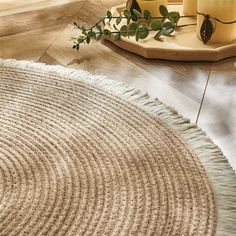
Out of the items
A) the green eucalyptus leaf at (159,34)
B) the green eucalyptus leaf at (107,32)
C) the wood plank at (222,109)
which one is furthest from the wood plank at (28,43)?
the wood plank at (222,109)

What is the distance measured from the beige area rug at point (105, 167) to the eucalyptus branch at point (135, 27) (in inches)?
6.7

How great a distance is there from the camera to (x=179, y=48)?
1030 millimetres

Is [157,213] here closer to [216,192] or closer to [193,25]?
[216,192]

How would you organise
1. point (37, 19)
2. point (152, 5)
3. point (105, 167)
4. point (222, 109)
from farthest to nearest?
point (37, 19) → point (152, 5) → point (222, 109) → point (105, 167)

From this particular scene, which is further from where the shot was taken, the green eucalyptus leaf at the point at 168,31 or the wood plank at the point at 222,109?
the green eucalyptus leaf at the point at 168,31

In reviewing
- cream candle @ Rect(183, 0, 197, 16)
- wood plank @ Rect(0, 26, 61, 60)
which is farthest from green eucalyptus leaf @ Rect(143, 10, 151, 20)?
wood plank @ Rect(0, 26, 61, 60)

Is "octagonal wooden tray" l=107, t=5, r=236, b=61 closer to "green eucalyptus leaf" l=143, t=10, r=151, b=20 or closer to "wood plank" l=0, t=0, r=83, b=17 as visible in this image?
"green eucalyptus leaf" l=143, t=10, r=151, b=20

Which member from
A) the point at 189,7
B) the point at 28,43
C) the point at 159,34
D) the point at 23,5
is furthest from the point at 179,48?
the point at 23,5

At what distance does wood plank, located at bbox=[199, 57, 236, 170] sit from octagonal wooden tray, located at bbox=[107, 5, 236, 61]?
23 mm

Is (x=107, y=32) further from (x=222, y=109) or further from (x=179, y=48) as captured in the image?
(x=222, y=109)

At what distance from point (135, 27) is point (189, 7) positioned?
0.15 metres

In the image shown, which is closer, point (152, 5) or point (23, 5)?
point (152, 5)

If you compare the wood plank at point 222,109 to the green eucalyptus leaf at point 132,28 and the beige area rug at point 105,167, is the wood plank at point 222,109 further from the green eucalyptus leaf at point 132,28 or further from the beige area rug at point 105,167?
the green eucalyptus leaf at point 132,28

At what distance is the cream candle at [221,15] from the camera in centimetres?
102
